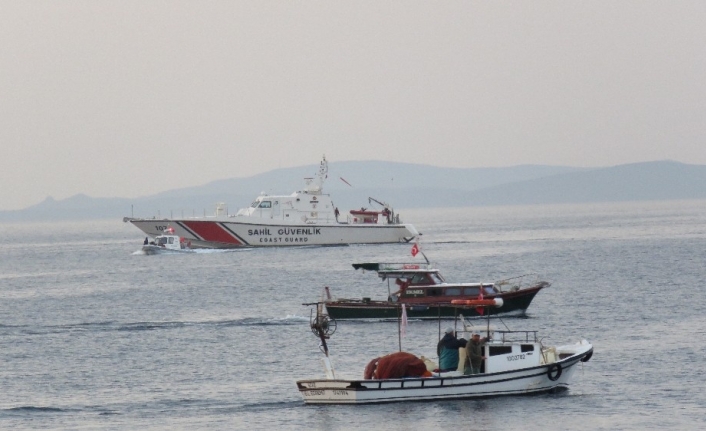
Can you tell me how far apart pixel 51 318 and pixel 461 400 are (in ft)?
106

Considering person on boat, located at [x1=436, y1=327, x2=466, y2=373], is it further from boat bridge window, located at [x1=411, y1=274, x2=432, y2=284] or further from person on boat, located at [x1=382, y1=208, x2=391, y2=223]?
person on boat, located at [x1=382, y1=208, x2=391, y2=223]

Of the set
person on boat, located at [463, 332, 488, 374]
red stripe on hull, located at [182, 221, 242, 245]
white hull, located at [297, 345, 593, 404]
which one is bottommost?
white hull, located at [297, 345, 593, 404]

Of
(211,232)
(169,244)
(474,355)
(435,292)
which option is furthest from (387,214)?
(474,355)

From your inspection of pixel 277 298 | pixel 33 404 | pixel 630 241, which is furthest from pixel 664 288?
pixel 630 241

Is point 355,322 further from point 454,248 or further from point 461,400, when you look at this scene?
point 454,248

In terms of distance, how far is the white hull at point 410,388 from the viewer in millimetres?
33656

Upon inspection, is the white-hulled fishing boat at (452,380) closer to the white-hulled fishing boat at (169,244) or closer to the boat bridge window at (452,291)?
the boat bridge window at (452,291)

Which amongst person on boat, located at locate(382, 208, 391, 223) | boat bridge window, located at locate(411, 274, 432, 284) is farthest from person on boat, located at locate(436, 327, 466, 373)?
person on boat, located at locate(382, 208, 391, 223)

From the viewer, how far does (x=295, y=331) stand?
168 ft

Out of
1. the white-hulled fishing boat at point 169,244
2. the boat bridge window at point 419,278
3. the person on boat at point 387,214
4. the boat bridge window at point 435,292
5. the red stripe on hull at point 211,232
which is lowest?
the boat bridge window at point 435,292

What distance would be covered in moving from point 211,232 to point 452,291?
217 feet

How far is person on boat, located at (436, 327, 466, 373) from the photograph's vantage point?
34531 mm

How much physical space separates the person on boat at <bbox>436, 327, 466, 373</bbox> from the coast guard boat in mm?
77954

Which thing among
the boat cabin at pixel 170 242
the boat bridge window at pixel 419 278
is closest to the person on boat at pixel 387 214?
Answer: the boat cabin at pixel 170 242
